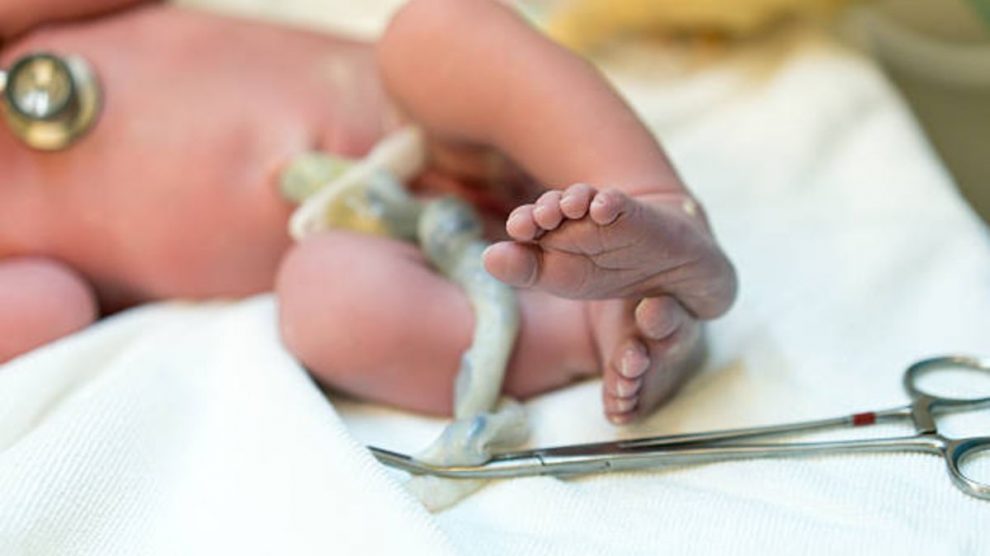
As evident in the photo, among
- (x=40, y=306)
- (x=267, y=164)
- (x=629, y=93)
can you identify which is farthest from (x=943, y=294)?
(x=40, y=306)

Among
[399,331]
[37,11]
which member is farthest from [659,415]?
[37,11]

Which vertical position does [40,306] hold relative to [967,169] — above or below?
above

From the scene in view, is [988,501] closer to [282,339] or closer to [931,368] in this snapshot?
[931,368]

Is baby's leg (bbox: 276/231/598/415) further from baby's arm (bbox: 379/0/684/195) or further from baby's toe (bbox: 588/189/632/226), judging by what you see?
baby's toe (bbox: 588/189/632/226)

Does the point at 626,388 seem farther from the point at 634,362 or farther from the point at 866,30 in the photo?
the point at 866,30

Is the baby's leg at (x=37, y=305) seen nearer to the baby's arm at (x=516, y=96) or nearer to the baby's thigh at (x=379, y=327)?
the baby's thigh at (x=379, y=327)

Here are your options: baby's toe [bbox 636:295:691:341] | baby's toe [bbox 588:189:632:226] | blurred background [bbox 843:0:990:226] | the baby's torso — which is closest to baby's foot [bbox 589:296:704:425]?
baby's toe [bbox 636:295:691:341]

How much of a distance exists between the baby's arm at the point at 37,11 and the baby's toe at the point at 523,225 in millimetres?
526

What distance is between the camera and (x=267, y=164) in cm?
90

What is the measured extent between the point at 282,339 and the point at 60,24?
0.35 metres

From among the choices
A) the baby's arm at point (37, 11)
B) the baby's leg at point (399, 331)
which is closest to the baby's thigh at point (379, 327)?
the baby's leg at point (399, 331)

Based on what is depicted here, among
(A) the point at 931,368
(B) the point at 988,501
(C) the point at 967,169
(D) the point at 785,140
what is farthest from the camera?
(C) the point at 967,169

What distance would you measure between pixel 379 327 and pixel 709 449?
22 cm

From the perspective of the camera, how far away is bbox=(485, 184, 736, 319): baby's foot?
0.58 metres
